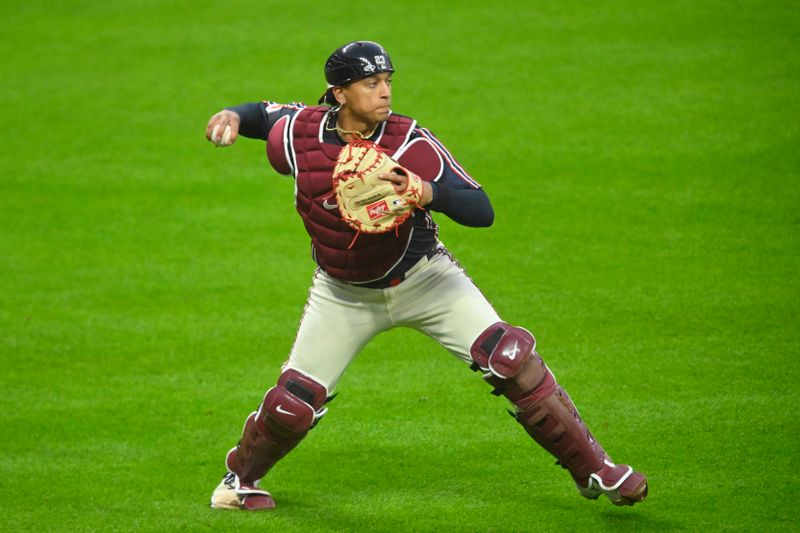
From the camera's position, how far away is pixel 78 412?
678cm

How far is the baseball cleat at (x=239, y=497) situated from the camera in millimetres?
5449

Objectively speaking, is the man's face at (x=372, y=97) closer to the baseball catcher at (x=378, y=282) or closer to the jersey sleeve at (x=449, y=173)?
the baseball catcher at (x=378, y=282)

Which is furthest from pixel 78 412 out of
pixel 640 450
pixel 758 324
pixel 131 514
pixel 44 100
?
pixel 44 100

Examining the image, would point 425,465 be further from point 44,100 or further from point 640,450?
point 44,100

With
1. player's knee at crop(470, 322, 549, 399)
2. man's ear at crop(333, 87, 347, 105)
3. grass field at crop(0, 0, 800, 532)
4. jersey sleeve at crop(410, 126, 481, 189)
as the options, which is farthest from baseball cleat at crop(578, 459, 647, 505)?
man's ear at crop(333, 87, 347, 105)

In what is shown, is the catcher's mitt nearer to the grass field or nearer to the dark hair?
the dark hair

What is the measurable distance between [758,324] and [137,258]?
4834 millimetres

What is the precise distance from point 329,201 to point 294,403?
3.00 ft

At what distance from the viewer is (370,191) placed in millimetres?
4629

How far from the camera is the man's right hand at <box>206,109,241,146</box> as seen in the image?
5035mm

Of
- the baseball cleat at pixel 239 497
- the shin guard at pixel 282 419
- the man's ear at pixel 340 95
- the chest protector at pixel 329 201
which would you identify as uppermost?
the man's ear at pixel 340 95

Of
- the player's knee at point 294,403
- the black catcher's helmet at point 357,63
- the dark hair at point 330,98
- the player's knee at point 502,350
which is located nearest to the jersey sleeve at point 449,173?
the black catcher's helmet at point 357,63

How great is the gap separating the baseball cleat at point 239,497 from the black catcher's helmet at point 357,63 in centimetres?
196

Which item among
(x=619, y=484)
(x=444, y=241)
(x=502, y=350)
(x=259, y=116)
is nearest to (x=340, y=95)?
(x=259, y=116)
